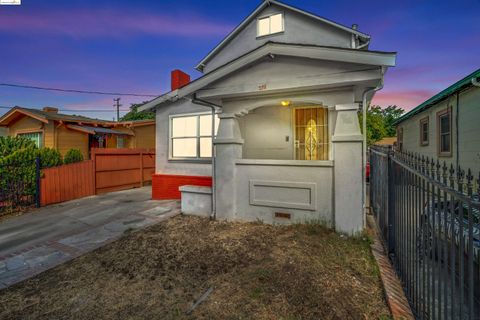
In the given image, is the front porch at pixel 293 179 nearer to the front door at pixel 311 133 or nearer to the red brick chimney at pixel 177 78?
the front door at pixel 311 133

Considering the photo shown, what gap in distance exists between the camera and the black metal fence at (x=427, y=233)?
1762 millimetres

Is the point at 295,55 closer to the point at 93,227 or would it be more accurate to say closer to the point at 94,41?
the point at 93,227

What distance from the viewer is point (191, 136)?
9125 millimetres

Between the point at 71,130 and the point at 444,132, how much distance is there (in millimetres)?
19428

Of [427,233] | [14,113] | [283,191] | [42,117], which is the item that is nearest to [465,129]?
[283,191]

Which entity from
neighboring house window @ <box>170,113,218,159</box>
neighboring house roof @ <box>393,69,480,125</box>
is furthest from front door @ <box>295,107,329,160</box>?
neighboring house roof @ <box>393,69,480,125</box>

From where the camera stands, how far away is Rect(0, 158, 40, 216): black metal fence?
7.64 metres

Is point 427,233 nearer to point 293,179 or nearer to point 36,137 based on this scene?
point 293,179

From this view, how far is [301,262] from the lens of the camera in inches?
145

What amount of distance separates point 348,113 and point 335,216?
7.10 feet

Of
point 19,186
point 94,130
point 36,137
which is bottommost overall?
point 19,186

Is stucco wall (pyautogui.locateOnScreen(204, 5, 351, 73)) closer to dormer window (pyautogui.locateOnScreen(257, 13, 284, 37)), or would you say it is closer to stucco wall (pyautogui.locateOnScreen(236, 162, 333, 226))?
dormer window (pyautogui.locateOnScreen(257, 13, 284, 37))

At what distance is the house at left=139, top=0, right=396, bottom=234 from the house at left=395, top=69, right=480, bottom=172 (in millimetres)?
3593

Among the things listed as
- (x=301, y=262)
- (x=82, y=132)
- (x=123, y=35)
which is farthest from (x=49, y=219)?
(x=123, y=35)
